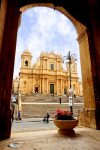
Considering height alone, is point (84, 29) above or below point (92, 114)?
above

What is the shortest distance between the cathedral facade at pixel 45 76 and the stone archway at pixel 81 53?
36860mm

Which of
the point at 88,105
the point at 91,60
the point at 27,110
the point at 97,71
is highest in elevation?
the point at 91,60

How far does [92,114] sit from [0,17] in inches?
127

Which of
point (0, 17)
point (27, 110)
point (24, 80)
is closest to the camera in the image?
point (0, 17)

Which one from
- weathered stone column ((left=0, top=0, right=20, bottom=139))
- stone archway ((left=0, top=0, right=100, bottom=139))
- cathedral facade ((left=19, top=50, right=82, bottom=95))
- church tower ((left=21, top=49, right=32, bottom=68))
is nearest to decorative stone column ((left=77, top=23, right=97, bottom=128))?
stone archway ((left=0, top=0, right=100, bottom=139))

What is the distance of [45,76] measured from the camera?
44.4m

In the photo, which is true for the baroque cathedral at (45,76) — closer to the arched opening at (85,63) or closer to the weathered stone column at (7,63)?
the arched opening at (85,63)

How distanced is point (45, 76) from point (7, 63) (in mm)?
40428

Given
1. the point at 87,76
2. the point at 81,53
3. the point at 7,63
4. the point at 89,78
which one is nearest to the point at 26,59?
the point at 81,53

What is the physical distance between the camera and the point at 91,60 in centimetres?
478

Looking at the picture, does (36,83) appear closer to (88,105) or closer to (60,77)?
(60,77)

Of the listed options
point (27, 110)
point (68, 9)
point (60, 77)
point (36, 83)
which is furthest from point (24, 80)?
point (68, 9)

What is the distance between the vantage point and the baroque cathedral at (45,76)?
4275cm

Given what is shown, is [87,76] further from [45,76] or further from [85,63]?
[45,76]
